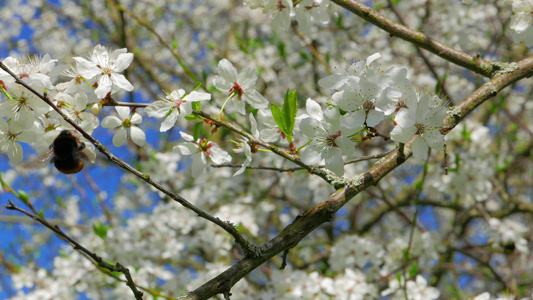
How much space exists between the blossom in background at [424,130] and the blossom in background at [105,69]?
0.81 m

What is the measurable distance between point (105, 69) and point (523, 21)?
175 centimetres

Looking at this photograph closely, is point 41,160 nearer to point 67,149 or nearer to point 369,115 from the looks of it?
point 67,149

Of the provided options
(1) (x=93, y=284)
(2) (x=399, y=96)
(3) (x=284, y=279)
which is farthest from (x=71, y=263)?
(2) (x=399, y=96)

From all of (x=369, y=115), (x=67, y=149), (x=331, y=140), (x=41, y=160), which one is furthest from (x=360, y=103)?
(x=41, y=160)

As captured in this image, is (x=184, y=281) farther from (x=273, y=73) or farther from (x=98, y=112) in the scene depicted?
(x=273, y=73)

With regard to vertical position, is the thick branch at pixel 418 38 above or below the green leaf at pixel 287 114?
above

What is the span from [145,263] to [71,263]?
63cm

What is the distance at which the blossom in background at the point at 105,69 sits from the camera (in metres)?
1.38

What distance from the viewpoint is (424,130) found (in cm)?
129

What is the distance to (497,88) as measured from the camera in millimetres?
1559

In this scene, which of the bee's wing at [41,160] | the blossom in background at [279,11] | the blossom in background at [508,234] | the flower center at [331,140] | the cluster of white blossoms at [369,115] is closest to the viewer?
the cluster of white blossoms at [369,115]

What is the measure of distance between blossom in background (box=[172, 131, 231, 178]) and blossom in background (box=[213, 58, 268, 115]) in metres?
0.17

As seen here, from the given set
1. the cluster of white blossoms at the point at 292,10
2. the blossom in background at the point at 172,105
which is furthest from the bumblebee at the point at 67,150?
the cluster of white blossoms at the point at 292,10

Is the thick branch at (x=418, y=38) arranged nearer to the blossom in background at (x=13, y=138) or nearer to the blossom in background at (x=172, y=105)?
the blossom in background at (x=172, y=105)
